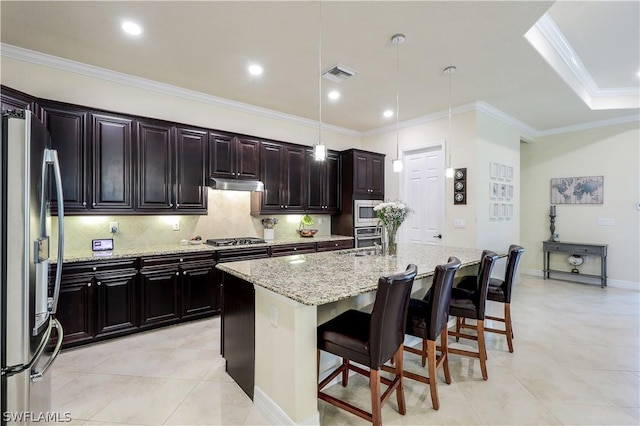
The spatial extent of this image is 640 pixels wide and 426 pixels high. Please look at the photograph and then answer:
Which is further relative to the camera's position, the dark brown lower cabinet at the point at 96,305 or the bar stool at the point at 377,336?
the dark brown lower cabinet at the point at 96,305

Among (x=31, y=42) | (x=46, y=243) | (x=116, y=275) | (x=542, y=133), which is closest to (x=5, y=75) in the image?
(x=31, y=42)

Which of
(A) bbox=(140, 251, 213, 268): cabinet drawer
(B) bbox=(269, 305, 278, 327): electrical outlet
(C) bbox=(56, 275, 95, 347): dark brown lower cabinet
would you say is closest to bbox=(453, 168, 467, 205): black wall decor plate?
(A) bbox=(140, 251, 213, 268): cabinet drawer

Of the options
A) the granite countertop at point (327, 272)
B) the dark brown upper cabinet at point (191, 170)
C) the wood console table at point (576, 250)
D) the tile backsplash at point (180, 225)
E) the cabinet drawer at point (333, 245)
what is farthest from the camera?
the wood console table at point (576, 250)

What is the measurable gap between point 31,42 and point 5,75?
448mm

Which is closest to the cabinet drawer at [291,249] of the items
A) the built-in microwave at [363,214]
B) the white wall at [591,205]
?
the built-in microwave at [363,214]

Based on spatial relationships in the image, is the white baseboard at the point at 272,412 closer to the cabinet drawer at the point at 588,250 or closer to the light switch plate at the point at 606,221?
the cabinet drawer at the point at 588,250

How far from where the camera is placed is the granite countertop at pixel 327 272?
5.57 feet

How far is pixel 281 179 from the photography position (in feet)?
15.6

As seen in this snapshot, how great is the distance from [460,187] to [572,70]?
6.57ft

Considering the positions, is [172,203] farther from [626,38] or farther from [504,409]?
[626,38]

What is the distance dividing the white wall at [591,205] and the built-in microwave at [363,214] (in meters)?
3.61

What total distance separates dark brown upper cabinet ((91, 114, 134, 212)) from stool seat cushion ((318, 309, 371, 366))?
2.80 m

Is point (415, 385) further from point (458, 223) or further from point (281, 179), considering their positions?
point (281, 179)

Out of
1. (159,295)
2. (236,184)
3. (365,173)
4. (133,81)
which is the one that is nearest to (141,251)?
(159,295)
